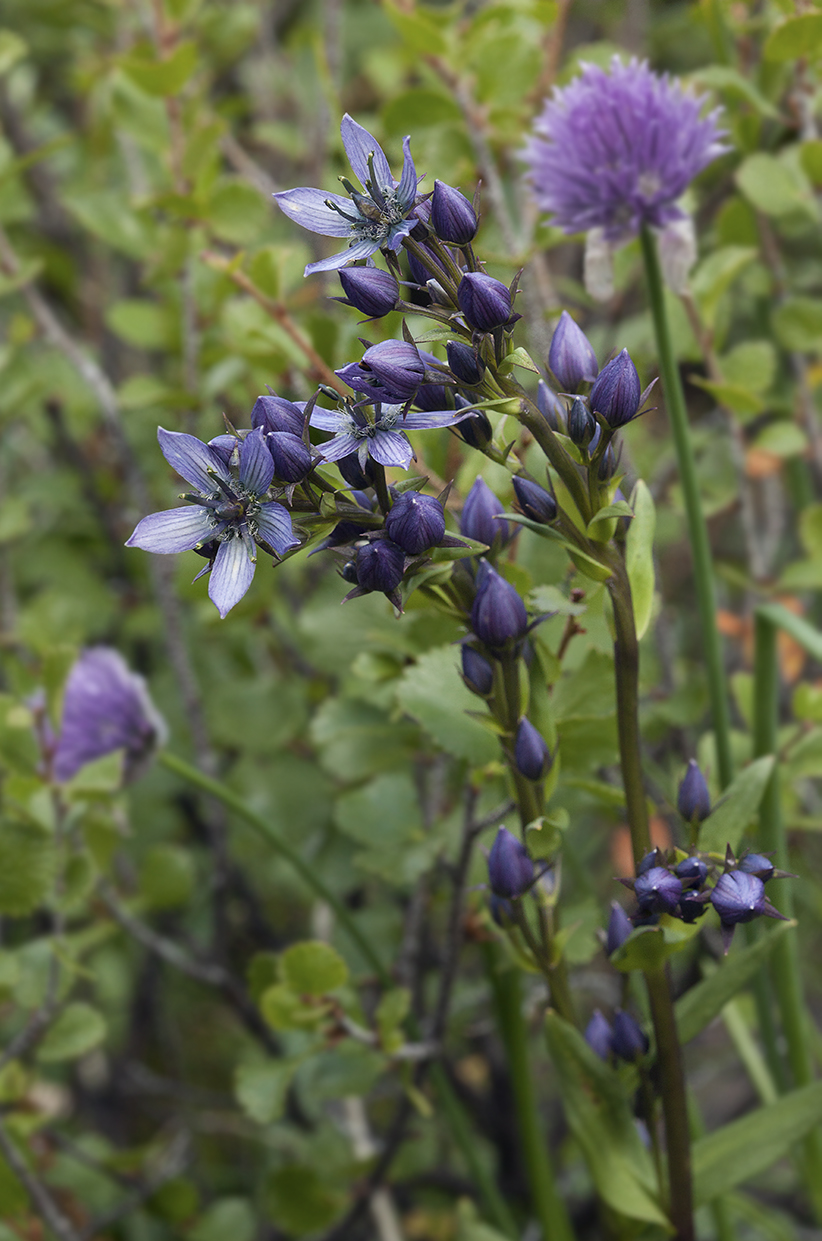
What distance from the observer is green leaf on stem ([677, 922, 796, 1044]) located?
1.66 feet

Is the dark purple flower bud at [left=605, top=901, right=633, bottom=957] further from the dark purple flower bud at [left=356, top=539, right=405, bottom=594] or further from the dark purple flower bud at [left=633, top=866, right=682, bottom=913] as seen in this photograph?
the dark purple flower bud at [left=356, top=539, right=405, bottom=594]

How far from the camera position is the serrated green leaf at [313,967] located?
0.61 meters

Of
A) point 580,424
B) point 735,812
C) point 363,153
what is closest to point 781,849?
point 735,812

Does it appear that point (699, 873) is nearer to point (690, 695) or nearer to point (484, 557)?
point (484, 557)

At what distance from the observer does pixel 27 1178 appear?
709 millimetres

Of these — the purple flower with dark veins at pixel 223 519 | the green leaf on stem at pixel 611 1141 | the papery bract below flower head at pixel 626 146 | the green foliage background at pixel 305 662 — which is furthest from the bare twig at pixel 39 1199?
the papery bract below flower head at pixel 626 146

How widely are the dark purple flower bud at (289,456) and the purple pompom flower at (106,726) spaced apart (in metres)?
0.41

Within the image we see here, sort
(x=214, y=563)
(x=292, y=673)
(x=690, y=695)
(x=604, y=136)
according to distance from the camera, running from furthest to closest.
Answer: (x=292, y=673), (x=690, y=695), (x=604, y=136), (x=214, y=563)

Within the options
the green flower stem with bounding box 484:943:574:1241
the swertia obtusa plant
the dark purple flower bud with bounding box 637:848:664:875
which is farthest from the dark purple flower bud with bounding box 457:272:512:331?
the green flower stem with bounding box 484:943:574:1241

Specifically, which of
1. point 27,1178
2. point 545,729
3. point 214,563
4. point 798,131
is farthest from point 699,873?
point 798,131

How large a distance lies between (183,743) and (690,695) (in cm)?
53

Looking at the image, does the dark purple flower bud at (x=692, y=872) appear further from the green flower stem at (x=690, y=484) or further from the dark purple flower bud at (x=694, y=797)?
the green flower stem at (x=690, y=484)

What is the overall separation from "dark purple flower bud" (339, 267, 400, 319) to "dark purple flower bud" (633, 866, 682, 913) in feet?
0.78

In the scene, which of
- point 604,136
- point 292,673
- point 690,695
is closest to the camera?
point 604,136
